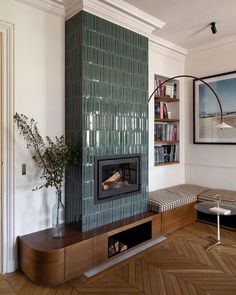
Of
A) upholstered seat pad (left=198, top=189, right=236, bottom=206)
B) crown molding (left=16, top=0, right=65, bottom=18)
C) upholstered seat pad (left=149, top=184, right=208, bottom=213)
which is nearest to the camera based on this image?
crown molding (left=16, top=0, right=65, bottom=18)

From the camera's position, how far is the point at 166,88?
3.92m

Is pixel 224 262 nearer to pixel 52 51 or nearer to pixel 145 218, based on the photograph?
pixel 145 218

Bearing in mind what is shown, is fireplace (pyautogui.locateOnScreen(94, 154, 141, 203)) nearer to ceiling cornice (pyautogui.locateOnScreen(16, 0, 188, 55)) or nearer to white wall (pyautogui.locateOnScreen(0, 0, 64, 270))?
white wall (pyautogui.locateOnScreen(0, 0, 64, 270))

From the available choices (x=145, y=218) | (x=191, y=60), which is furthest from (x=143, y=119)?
(x=191, y=60)

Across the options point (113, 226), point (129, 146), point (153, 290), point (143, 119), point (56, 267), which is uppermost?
point (143, 119)

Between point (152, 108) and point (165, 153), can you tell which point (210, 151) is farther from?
point (152, 108)

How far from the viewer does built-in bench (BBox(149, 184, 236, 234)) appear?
3.02 meters

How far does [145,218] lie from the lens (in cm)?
279

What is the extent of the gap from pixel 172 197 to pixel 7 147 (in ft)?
6.95

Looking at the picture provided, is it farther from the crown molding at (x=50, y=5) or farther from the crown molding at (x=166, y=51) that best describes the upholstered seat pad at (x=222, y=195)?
the crown molding at (x=50, y=5)

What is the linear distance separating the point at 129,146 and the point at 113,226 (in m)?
0.92

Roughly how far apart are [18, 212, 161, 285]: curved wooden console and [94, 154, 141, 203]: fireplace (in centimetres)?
36

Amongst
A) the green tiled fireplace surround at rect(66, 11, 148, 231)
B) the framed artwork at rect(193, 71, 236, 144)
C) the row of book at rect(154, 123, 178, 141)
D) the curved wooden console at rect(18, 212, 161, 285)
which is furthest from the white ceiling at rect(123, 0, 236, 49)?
the curved wooden console at rect(18, 212, 161, 285)

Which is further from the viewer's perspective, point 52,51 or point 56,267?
point 52,51
